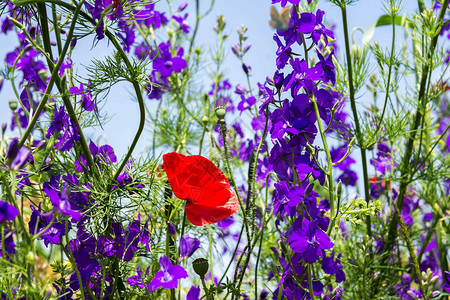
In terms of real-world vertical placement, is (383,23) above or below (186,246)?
above

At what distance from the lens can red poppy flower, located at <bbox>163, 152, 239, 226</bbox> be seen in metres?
0.73

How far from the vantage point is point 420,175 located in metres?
1.15

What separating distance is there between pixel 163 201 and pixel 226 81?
817 millimetres

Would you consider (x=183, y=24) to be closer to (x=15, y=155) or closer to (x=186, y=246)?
(x=186, y=246)

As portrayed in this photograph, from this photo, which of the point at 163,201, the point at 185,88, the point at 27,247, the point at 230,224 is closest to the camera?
the point at 27,247

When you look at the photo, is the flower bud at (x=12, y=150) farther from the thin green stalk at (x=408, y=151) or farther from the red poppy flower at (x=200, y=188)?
the thin green stalk at (x=408, y=151)

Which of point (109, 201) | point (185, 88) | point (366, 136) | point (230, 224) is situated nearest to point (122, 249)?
point (109, 201)

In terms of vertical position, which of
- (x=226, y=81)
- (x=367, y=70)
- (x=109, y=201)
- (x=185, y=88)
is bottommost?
(x=109, y=201)

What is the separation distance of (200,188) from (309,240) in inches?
6.6

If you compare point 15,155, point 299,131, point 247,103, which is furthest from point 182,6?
point 15,155

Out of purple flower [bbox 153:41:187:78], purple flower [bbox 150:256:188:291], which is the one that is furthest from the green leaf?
purple flower [bbox 150:256:188:291]

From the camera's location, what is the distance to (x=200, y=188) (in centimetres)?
75

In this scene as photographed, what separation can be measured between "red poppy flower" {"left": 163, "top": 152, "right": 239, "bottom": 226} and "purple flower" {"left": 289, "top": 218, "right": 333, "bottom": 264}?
0.30 feet

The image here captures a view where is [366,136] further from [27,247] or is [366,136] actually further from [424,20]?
[27,247]
